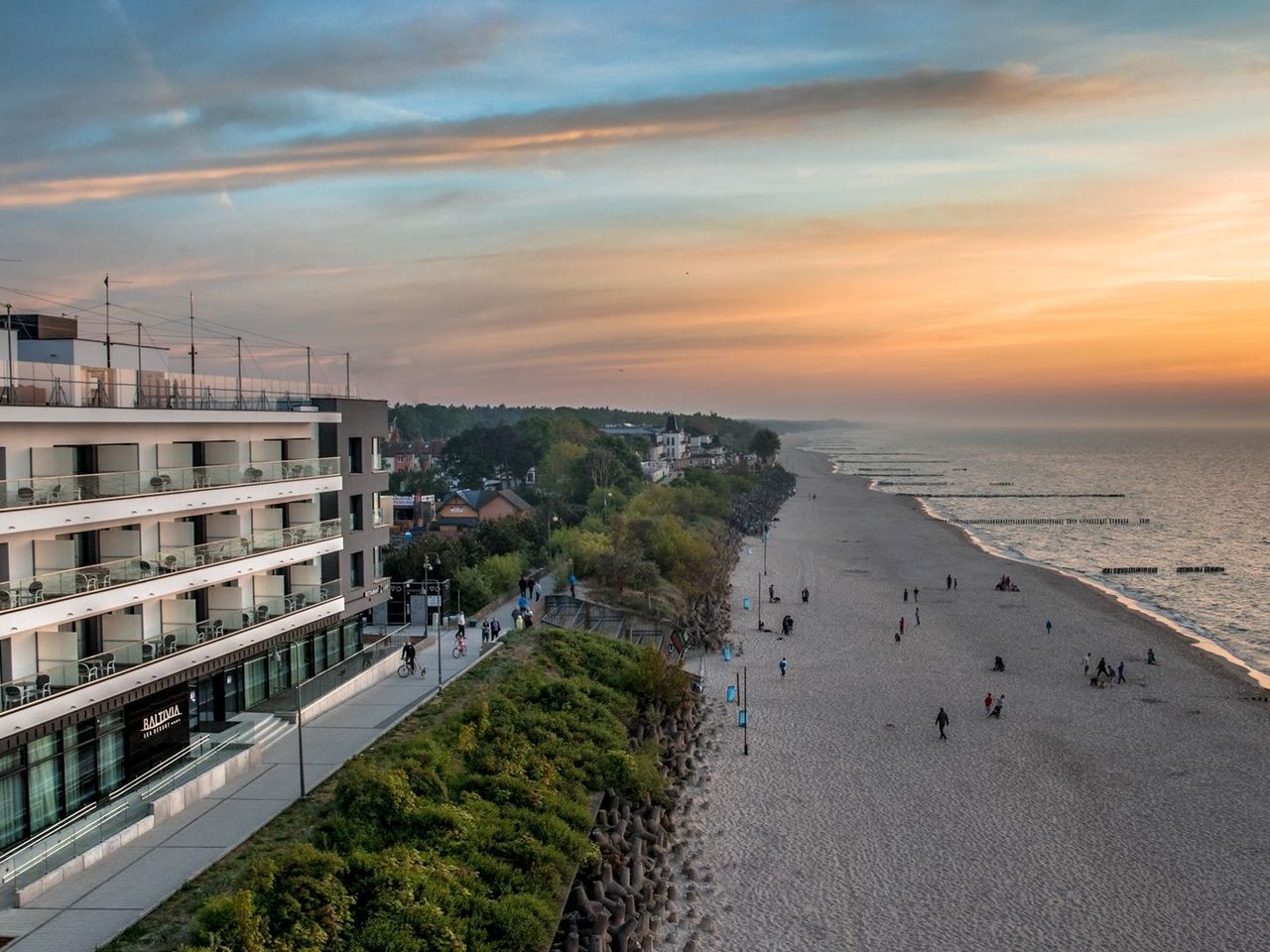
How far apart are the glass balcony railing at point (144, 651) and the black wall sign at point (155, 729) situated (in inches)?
50.7

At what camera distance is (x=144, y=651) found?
24.5 m

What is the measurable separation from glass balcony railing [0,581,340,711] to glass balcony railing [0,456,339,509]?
3841mm

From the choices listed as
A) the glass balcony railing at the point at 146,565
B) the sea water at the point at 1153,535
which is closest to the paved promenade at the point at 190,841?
the glass balcony railing at the point at 146,565

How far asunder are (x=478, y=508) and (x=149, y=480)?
196 feet

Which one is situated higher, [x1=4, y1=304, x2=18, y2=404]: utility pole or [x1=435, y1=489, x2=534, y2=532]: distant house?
[x1=4, y1=304, x2=18, y2=404]: utility pole

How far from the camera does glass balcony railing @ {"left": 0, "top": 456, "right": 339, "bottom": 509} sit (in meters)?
20.9

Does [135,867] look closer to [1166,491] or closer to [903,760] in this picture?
[903,760]

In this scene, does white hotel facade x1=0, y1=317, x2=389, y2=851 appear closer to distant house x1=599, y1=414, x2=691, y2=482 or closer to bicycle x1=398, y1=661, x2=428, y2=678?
bicycle x1=398, y1=661, x2=428, y2=678

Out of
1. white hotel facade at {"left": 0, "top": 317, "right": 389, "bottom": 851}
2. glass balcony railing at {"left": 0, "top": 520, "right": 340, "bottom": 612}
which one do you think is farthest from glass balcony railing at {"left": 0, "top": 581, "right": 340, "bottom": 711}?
glass balcony railing at {"left": 0, "top": 520, "right": 340, "bottom": 612}

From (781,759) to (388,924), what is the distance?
64.7 ft

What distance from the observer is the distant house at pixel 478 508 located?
83.5m

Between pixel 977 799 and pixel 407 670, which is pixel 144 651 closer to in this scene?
pixel 407 670

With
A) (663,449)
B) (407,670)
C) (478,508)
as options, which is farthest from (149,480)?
(663,449)

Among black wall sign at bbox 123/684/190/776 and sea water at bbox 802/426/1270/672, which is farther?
sea water at bbox 802/426/1270/672
